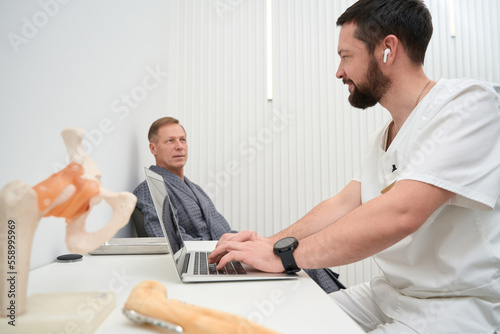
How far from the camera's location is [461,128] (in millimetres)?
840

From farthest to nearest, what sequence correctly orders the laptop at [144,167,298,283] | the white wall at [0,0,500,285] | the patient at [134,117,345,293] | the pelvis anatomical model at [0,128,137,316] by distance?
1. the white wall at [0,0,500,285]
2. the patient at [134,117,345,293]
3. the laptop at [144,167,298,283]
4. the pelvis anatomical model at [0,128,137,316]

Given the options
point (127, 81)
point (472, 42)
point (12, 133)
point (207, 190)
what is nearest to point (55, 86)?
point (12, 133)

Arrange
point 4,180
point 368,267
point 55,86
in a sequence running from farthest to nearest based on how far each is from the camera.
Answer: point 368,267, point 55,86, point 4,180

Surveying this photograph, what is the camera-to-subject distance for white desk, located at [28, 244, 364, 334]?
0.55 meters

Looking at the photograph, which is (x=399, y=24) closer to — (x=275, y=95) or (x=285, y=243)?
(x=285, y=243)

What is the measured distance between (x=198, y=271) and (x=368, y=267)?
224cm

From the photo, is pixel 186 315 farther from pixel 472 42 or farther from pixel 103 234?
pixel 472 42

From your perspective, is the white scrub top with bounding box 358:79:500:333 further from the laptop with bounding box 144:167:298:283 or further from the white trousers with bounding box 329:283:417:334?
the laptop with bounding box 144:167:298:283

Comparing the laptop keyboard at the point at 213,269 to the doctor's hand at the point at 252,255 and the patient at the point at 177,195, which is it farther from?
the patient at the point at 177,195

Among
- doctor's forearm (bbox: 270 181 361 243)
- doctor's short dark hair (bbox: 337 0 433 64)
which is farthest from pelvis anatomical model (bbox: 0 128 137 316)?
doctor's short dark hair (bbox: 337 0 433 64)

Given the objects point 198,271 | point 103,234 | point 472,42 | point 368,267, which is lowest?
point 368,267

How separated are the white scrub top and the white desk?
0.32 m

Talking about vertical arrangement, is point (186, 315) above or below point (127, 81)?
below

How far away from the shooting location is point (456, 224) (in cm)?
89
